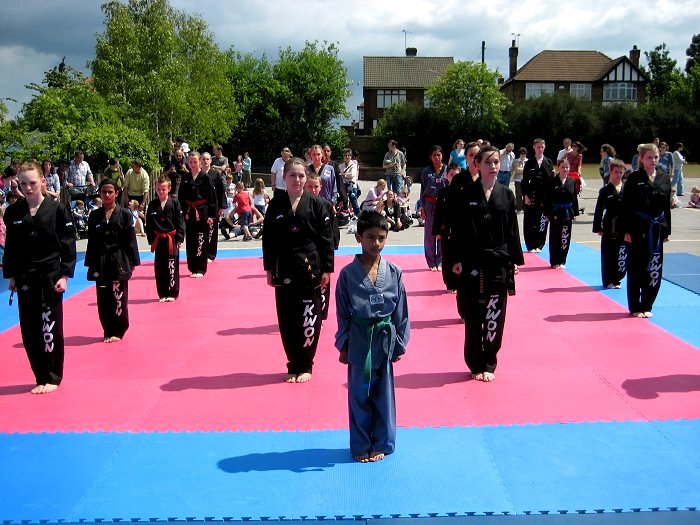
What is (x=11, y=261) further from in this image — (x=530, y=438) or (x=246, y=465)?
(x=530, y=438)

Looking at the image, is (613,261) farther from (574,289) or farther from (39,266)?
(39,266)

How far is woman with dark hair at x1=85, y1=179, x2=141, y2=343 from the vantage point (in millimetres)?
6969

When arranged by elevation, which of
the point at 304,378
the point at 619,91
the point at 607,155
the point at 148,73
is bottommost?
the point at 304,378

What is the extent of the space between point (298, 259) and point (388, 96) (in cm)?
5772

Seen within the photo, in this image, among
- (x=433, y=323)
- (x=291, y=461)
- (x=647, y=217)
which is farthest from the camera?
(x=433, y=323)

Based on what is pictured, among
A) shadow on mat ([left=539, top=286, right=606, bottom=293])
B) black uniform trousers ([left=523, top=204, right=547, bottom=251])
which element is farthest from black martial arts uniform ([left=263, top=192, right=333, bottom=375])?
black uniform trousers ([left=523, top=204, right=547, bottom=251])

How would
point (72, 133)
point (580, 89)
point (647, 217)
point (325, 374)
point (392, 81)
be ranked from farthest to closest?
1. point (392, 81)
2. point (580, 89)
3. point (72, 133)
4. point (647, 217)
5. point (325, 374)

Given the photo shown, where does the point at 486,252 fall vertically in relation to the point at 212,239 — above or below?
above

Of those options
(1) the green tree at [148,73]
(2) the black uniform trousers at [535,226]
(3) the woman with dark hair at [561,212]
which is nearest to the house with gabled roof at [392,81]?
(1) the green tree at [148,73]

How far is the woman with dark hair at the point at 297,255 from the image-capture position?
565 cm

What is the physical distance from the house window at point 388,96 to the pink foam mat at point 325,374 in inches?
2142

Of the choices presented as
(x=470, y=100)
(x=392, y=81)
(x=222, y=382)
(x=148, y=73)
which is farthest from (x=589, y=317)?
(x=392, y=81)

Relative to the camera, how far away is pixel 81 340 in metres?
7.39

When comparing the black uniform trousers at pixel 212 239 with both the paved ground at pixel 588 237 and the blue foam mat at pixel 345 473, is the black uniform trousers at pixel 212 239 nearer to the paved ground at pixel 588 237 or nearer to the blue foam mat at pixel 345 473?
the paved ground at pixel 588 237
